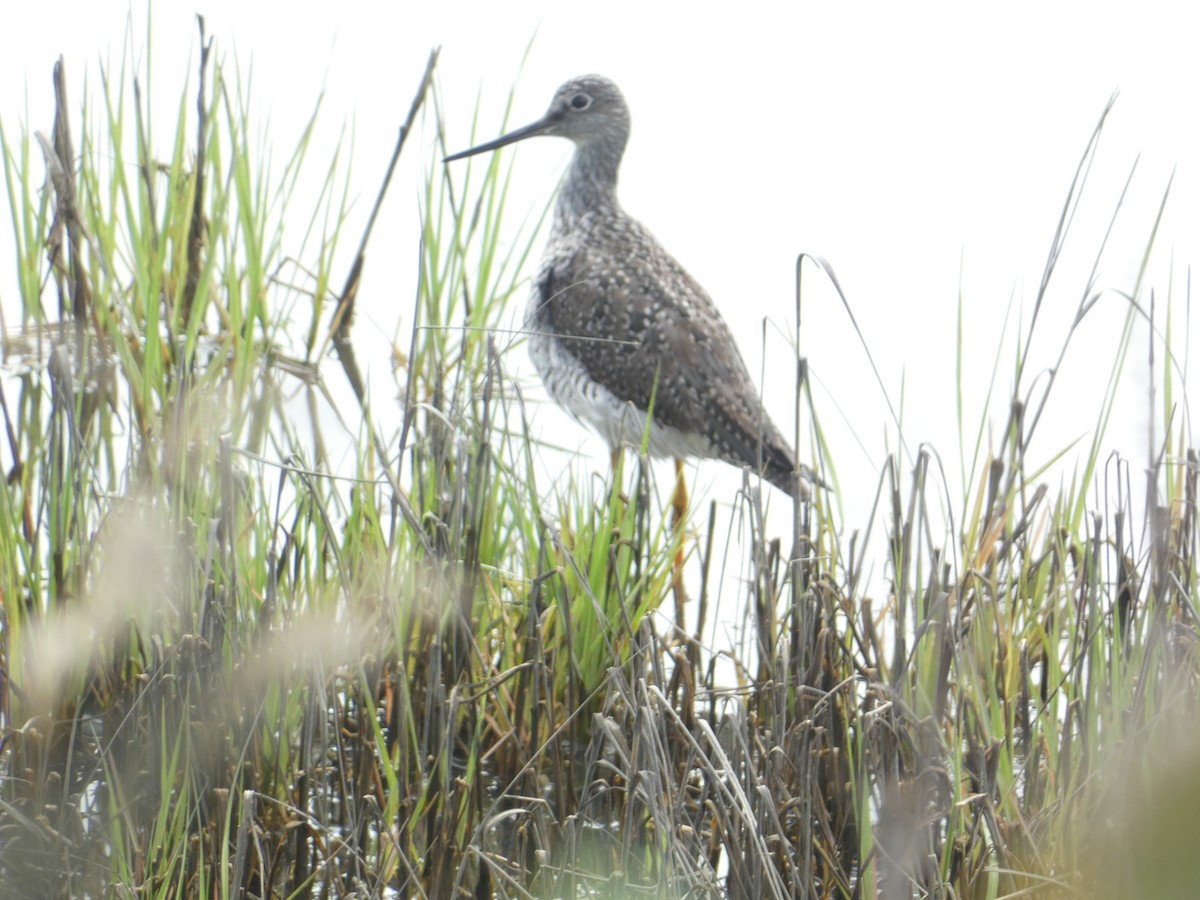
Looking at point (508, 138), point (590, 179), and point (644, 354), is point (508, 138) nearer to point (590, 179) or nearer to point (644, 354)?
point (590, 179)

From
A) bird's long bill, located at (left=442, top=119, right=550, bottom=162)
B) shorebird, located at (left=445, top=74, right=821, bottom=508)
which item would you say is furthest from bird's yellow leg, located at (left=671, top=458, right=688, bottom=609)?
bird's long bill, located at (left=442, top=119, right=550, bottom=162)

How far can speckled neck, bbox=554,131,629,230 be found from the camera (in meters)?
5.97

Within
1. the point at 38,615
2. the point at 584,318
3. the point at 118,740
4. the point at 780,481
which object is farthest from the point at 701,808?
the point at 584,318

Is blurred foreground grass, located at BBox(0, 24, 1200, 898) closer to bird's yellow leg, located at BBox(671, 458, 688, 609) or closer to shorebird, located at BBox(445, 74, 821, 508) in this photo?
bird's yellow leg, located at BBox(671, 458, 688, 609)

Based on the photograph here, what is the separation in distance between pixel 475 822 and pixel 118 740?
844 millimetres

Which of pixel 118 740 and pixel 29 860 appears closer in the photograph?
pixel 29 860

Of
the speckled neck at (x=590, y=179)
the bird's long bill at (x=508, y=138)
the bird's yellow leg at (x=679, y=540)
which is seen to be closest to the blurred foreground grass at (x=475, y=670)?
the bird's yellow leg at (x=679, y=540)

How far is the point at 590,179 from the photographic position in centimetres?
600

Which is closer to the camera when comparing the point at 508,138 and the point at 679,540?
the point at 679,540

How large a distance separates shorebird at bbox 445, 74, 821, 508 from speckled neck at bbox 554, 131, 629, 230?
393 mm

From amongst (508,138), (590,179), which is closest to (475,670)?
(508,138)

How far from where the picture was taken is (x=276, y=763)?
2.75 m

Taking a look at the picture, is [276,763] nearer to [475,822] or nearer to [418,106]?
[475,822]

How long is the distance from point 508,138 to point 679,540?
2.43 meters
